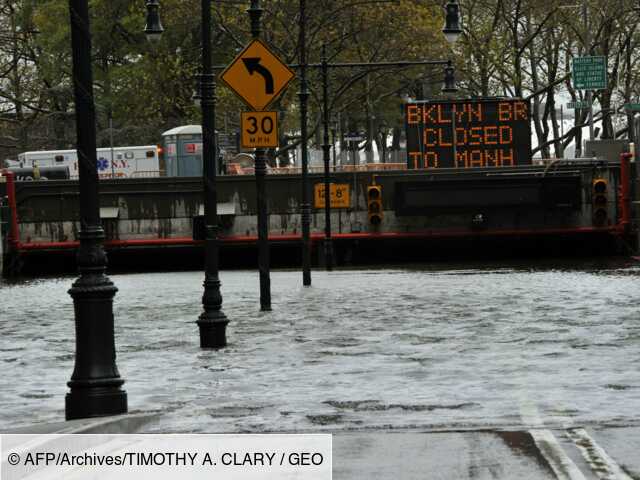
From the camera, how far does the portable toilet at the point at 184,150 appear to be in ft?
215

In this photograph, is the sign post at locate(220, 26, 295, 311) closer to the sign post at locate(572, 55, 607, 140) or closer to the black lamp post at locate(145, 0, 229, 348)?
the black lamp post at locate(145, 0, 229, 348)

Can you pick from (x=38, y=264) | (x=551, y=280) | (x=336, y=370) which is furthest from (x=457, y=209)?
(x=336, y=370)

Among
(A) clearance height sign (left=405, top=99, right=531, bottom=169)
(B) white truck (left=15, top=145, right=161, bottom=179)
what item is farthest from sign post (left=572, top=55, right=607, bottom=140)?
(B) white truck (left=15, top=145, right=161, bottom=179)

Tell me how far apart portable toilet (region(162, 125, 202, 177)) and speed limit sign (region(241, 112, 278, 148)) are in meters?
41.1

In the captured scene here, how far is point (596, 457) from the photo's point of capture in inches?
366

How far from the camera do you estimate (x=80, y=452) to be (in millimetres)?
9516

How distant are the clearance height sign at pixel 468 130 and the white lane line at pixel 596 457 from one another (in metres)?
37.4

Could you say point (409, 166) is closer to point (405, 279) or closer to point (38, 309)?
point (405, 279)

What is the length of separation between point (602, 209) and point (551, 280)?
19048 millimetres

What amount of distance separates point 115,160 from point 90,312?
2428 inches

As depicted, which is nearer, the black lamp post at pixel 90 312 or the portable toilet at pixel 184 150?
the black lamp post at pixel 90 312

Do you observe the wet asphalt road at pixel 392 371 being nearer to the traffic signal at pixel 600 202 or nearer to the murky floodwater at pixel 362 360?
the murky floodwater at pixel 362 360

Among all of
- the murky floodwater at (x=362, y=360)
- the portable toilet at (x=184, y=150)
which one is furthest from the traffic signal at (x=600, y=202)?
the murky floodwater at (x=362, y=360)

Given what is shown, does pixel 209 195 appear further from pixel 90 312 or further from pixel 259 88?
pixel 90 312
